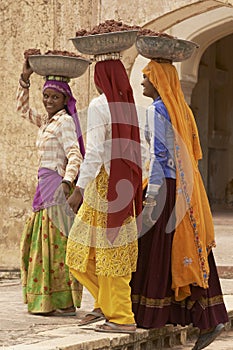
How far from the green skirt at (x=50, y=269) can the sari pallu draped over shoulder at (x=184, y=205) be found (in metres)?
0.89

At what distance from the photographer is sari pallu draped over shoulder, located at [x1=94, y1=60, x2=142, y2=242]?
6.16 m

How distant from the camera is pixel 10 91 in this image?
10930 mm

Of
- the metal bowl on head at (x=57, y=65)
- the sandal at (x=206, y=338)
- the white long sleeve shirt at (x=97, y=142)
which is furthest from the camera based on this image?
the metal bowl on head at (x=57, y=65)

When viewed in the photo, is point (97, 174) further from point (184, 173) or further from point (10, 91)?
point (10, 91)

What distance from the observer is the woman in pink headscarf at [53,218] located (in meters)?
6.96

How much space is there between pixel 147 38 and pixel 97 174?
0.96 meters

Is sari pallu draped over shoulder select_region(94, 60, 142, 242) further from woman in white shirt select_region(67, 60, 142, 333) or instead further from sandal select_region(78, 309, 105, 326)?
sandal select_region(78, 309, 105, 326)

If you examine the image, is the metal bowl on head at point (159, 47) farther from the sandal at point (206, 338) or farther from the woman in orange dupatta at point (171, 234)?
the sandal at point (206, 338)

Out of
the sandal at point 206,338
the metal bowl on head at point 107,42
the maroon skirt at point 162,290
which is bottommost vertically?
the sandal at point 206,338

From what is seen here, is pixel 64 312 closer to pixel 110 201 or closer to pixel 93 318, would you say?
pixel 93 318

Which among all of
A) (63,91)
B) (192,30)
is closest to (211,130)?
(192,30)

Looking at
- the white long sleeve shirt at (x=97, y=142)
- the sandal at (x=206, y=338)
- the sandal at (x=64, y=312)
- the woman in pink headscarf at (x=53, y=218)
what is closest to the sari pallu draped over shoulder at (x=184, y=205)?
the sandal at (x=206, y=338)

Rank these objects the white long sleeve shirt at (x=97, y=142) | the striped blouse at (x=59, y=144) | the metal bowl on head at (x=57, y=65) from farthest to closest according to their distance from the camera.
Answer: the metal bowl on head at (x=57, y=65) < the striped blouse at (x=59, y=144) < the white long sleeve shirt at (x=97, y=142)

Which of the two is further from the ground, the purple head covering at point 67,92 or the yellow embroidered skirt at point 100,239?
the purple head covering at point 67,92
